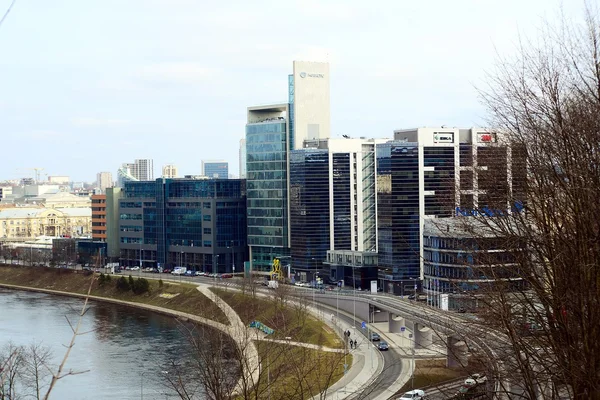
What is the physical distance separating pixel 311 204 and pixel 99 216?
20.1 meters

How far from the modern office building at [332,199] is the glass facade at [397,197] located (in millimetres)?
4054

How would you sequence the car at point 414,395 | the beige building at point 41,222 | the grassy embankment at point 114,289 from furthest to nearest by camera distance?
1. the beige building at point 41,222
2. the grassy embankment at point 114,289
3. the car at point 414,395

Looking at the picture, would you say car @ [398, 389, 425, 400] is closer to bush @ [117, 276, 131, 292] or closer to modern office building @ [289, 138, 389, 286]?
modern office building @ [289, 138, 389, 286]

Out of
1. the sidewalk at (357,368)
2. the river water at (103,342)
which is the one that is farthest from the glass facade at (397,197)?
the river water at (103,342)

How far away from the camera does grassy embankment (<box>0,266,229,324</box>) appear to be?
36.5 metres

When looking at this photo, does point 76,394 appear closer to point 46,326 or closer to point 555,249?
point 46,326

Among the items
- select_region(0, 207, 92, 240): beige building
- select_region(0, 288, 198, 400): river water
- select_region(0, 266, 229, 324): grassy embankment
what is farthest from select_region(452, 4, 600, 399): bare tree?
select_region(0, 207, 92, 240): beige building

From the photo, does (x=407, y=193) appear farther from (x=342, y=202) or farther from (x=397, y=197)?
(x=342, y=202)

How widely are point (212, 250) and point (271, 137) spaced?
7.17 metres

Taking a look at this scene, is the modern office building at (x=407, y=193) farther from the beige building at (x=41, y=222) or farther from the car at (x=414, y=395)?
the beige building at (x=41, y=222)

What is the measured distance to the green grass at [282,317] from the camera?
86.8 ft

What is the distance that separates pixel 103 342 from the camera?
2931 cm

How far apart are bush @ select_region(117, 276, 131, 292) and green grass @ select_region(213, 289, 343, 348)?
620 centimetres

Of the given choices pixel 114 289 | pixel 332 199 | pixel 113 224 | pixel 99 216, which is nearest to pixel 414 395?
pixel 332 199
